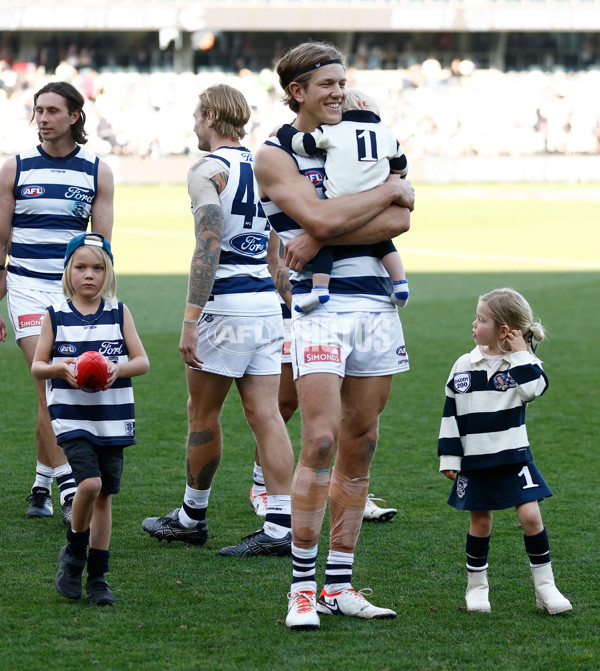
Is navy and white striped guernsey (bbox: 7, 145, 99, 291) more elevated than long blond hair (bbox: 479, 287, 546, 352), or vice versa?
navy and white striped guernsey (bbox: 7, 145, 99, 291)

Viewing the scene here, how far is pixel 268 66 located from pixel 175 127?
26.1 ft

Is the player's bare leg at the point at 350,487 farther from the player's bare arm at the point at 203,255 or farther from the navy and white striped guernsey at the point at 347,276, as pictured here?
the player's bare arm at the point at 203,255

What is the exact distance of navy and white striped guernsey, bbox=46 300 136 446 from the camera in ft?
13.7

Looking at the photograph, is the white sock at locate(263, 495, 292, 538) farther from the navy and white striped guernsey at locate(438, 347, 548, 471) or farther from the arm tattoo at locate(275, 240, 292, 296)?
the arm tattoo at locate(275, 240, 292, 296)

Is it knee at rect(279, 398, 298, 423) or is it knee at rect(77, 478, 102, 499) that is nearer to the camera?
knee at rect(77, 478, 102, 499)

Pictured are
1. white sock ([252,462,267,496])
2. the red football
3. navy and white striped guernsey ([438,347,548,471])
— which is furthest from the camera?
white sock ([252,462,267,496])

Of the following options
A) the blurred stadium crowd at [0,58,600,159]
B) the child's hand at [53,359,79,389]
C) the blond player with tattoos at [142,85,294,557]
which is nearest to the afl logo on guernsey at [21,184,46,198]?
the blond player with tattoos at [142,85,294,557]

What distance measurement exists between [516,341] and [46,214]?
2645 mm

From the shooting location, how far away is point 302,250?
3969mm

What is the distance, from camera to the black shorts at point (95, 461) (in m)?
4.11

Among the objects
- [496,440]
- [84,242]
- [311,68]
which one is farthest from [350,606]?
[311,68]

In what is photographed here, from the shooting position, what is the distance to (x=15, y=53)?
41938 millimetres

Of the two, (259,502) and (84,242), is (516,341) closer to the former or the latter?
(84,242)

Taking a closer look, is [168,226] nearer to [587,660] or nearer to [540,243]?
[540,243]
